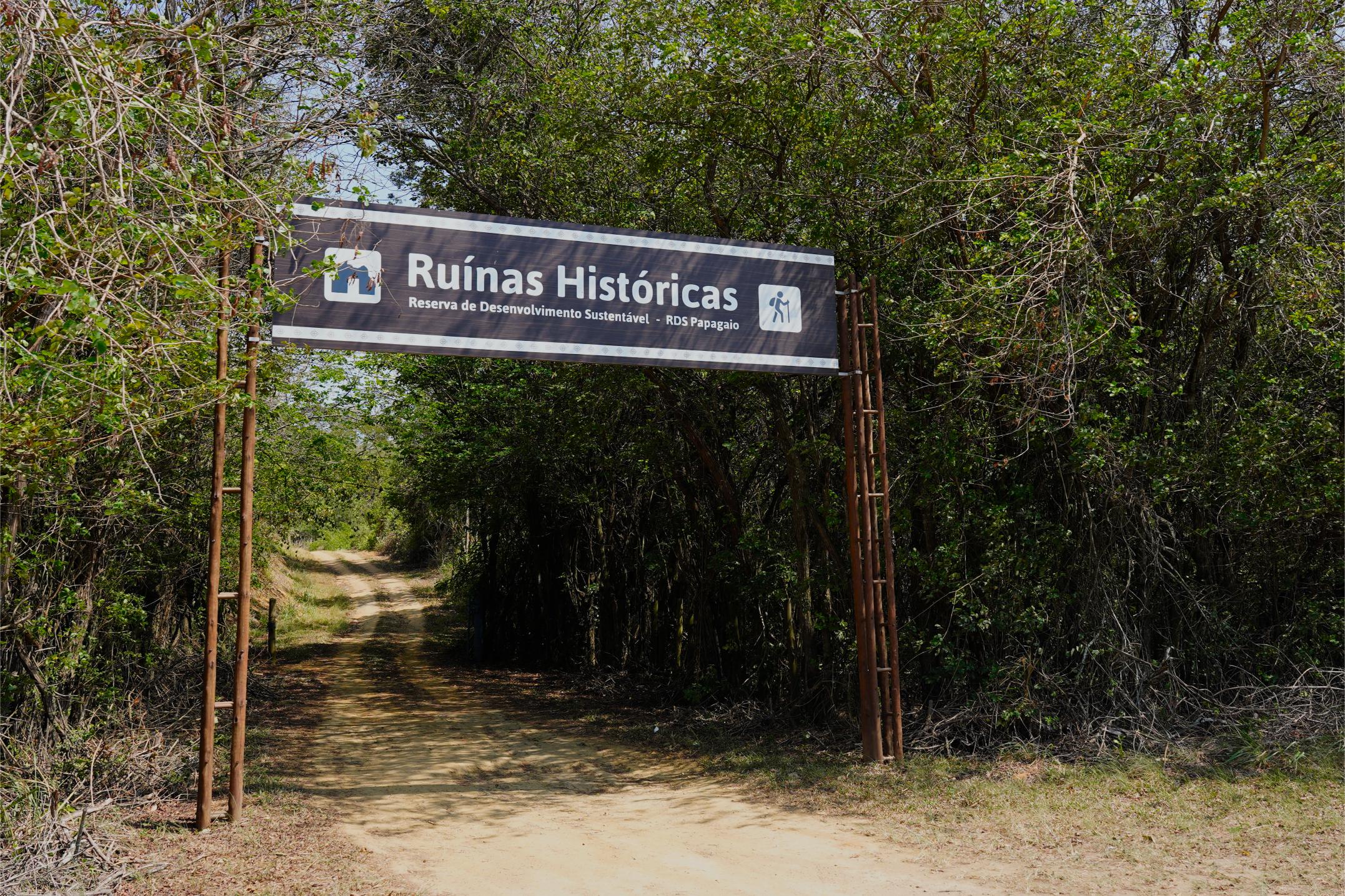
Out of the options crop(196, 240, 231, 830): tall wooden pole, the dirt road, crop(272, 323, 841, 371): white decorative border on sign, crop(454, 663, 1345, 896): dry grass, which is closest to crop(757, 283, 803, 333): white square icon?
crop(272, 323, 841, 371): white decorative border on sign

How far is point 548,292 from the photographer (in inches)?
303

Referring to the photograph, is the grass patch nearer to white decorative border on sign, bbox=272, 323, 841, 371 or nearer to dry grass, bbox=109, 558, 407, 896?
dry grass, bbox=109, 558, 407, 896

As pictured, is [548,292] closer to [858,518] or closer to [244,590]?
[244,590]

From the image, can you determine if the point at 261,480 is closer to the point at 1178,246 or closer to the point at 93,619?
the point at 93,619

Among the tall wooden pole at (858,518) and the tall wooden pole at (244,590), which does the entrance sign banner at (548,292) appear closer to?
the tall wooden pole at (858,518)

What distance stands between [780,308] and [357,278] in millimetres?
3307

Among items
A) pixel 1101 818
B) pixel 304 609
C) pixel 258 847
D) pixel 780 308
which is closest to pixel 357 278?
pixel 780 308

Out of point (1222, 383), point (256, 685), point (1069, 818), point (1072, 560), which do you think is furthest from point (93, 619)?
point (1222, 383)

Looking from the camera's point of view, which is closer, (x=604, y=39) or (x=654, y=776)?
(x=654, y=776)

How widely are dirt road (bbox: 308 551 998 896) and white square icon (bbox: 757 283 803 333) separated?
3693 millimetres

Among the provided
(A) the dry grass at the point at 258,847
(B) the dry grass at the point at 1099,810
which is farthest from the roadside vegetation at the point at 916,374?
(A) the dry grass at the point at 258,847

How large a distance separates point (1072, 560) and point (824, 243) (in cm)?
351

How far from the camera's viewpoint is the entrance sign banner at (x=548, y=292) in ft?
23.2

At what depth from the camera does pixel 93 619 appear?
8.66m
